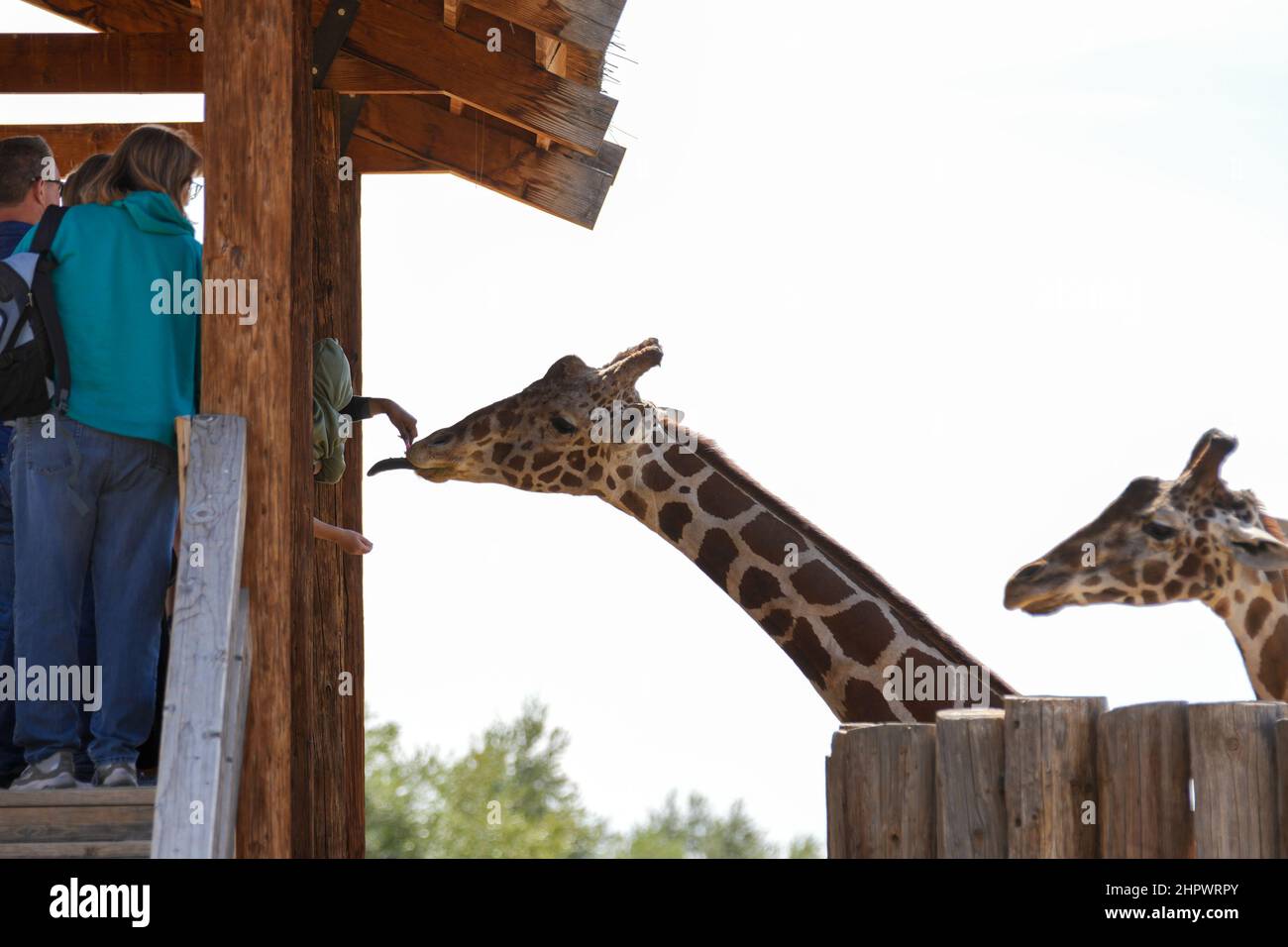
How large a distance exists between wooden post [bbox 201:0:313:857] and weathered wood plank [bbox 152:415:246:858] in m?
0.11

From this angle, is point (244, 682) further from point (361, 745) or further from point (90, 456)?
point (361, 745)

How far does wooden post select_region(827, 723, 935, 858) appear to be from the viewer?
4.19 meters

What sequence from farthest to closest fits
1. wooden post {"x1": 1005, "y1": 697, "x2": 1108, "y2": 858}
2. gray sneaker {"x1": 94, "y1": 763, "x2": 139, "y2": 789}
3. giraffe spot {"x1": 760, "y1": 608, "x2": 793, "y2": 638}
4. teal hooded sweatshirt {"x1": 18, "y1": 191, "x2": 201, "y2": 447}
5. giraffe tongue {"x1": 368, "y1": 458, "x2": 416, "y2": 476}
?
giraffe tongue {"x1": 368, "y1": 458, "x2": 416, "y2": 476} < giraffe spot {"x1": 760, "y1": 608, "x2": 793, "y2": 638} < teal hooded sweatshirt {"x1": 18, "y1": 191, "x2": 201, "y2": 447} < gray sneaker {"x1": 94, "y1": 763, "x2": 139, "y2": 789} < wooden post {"x1": 1005, "y1": 697, "x2": 1108, "y2": 858}

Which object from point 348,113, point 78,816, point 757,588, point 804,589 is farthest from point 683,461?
point 78,816

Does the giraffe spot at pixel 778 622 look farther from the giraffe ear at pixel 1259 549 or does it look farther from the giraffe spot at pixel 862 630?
the giraffe ear at pixel 1259 549

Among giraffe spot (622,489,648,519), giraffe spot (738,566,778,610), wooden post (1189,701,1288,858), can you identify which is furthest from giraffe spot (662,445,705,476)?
wooden post (1189,701,1288,858)

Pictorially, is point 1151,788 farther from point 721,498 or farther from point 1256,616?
point 721,498

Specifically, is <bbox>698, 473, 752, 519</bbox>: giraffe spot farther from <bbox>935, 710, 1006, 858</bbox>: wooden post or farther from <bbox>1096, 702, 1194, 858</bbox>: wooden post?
<bbox>1096, 702, 1194, 858</bbox>: wooden post

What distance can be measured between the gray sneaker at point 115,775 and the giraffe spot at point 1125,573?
3842mm

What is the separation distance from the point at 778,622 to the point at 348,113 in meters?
3.19

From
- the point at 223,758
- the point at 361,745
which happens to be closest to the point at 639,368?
the point at 361,745

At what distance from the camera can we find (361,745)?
24.7 ft

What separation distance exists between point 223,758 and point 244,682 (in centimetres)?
33

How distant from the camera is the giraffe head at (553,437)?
27.1ft
